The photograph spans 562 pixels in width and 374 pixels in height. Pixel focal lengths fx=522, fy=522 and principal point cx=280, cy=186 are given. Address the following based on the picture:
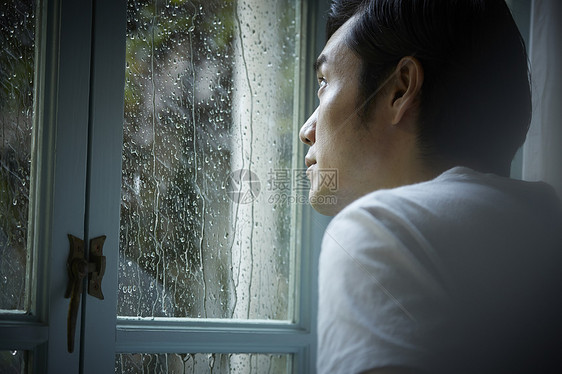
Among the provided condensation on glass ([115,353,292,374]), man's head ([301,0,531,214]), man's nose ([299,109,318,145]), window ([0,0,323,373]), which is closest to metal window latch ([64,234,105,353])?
window ([0,0,323,373])

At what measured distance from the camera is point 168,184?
1.02 metres

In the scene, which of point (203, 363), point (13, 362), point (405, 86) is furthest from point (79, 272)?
point (405, 86)

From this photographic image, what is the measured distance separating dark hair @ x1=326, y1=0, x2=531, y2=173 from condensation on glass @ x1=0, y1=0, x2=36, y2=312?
2.22 feet

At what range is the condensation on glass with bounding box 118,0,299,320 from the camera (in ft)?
3.29

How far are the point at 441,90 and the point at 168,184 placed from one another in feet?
1.95

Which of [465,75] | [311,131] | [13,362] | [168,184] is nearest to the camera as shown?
[465,75]

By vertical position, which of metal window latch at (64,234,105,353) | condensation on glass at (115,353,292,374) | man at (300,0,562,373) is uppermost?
man at (300,0,562,373)

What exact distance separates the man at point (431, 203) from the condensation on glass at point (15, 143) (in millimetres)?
544

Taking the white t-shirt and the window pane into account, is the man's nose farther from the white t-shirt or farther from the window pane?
the window pane

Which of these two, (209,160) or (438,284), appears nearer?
(438,284)

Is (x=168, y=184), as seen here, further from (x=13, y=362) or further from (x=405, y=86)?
(x=405, y=86)

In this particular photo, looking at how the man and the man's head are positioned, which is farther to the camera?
the man's head

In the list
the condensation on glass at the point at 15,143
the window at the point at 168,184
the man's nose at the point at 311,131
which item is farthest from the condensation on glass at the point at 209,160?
the man's nose at the point at 311,131

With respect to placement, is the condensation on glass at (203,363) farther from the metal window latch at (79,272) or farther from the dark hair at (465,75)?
the dark hair at (465,75)
